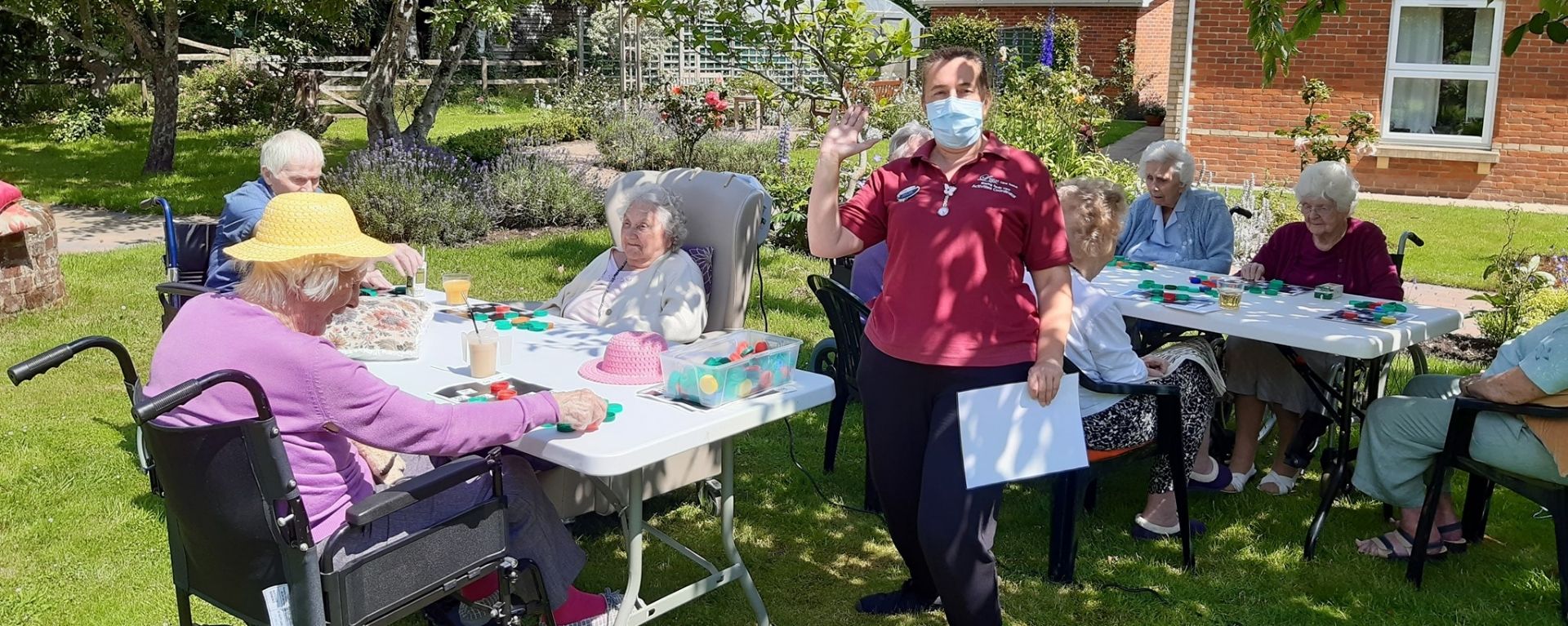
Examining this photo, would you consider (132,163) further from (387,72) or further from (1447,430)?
(1447,430)

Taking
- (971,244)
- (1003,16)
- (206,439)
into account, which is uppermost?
(1003,16)

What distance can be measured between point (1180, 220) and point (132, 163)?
488 inches

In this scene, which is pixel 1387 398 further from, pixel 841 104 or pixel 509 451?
pixel 841 104

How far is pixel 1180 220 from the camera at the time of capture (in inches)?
206

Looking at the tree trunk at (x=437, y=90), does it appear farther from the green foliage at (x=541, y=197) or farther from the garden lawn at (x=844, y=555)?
the garden lawn at (x=844, y=555)

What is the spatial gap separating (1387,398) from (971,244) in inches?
68.2

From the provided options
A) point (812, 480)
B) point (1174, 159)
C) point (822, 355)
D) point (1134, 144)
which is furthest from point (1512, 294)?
point (1134, 144)

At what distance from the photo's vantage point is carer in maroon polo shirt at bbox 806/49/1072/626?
281cm

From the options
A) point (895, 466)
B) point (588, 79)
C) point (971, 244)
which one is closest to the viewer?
point (971, 244)

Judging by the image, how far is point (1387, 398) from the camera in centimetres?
370

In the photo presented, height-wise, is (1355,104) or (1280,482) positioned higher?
(1355,104)

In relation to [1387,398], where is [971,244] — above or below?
→ above

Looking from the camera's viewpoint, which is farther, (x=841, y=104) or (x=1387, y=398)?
(x=841, y=104)

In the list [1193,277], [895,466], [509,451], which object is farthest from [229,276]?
[1193,277]
